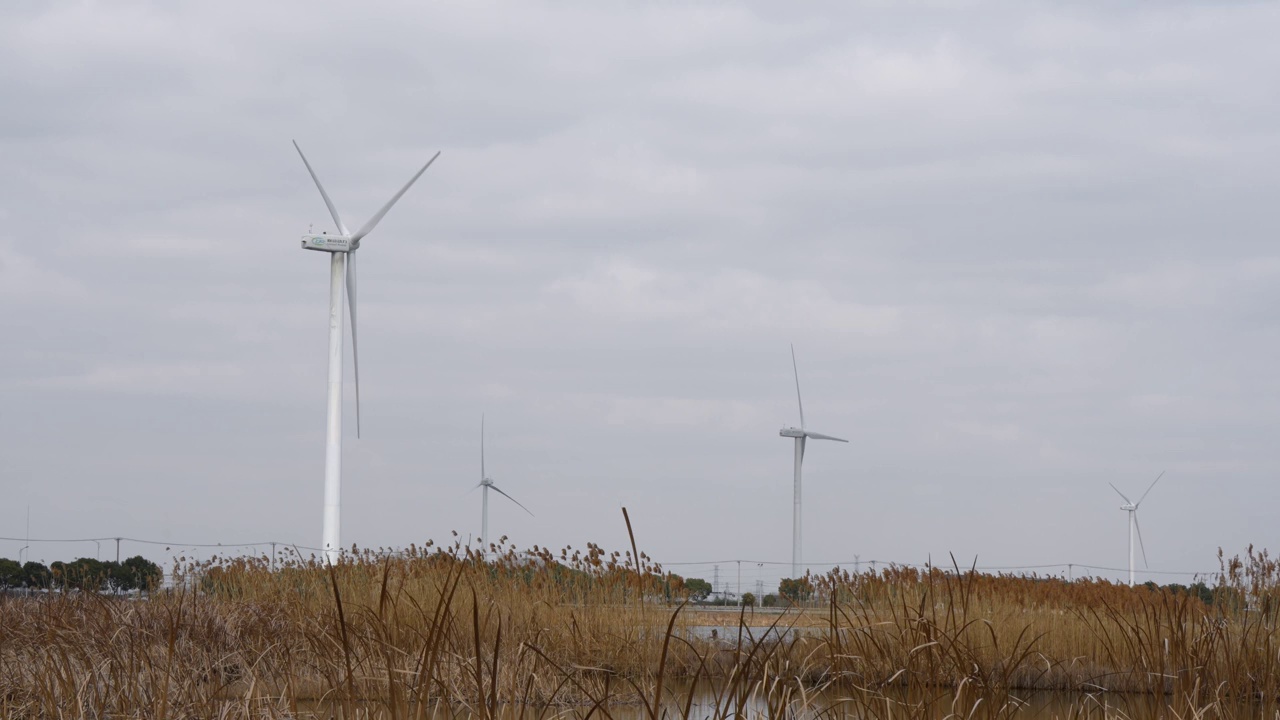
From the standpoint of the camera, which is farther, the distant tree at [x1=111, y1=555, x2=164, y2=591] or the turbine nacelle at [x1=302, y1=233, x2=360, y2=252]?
the turbine nacelle at [x1=302, y1=233, x2=360, y2=252]

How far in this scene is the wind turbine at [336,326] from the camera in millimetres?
24156

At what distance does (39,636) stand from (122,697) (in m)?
3.46

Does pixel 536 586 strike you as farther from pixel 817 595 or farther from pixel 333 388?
pixel 333 388

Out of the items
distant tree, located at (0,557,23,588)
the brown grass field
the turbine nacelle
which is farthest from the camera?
the turbine nacelle

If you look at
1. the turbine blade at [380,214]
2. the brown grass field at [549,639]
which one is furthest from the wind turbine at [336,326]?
the brown grass field at [549,639]

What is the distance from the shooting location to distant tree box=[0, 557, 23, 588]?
2460 centimetres

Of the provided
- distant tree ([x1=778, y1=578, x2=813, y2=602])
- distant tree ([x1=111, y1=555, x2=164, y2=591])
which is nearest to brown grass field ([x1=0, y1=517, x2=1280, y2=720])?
distant tree ([x1=778, y1=578, x2=813, y2=602])

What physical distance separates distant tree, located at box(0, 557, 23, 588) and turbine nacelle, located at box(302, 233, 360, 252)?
914 centimetres

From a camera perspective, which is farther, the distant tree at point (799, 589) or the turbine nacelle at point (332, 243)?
the turbine nacelle at point (332, 243)

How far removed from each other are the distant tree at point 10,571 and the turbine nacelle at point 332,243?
30.0 feet

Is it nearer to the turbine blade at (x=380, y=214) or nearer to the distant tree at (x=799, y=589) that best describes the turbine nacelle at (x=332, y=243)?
the turbine blade at (x=380, y=214)

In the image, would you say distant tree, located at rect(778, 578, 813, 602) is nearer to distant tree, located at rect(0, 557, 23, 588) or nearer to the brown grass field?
the brown grass field

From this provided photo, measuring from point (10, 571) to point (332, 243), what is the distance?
32.8ft

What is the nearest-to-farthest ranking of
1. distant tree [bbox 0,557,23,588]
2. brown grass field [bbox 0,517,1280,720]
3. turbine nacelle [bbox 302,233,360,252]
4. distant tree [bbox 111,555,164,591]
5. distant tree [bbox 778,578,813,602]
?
brown grass field [bbox 0,517,1280,720], distant tree [bbox 778,578,813,602], distant tree [bbox 111,555,164,591], distant tree [bbox 0,557,23,588], turbine nacelle [bbox 302,233,360,252]
